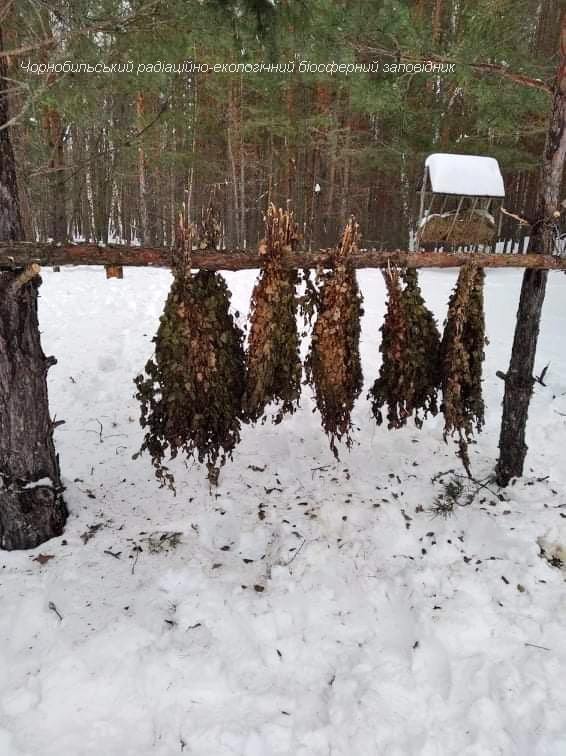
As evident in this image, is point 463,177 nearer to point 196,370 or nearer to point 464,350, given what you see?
point 464,350

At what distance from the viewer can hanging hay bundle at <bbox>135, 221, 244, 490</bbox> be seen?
350 centimetres

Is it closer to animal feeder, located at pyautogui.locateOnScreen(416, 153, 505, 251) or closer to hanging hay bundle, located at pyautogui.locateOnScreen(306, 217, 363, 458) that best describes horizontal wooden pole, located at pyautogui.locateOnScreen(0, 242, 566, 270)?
hanging hay bundle, located at pyautogui.locateOnScreen(306, 217, 363, 458)

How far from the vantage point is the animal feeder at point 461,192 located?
42.2ft

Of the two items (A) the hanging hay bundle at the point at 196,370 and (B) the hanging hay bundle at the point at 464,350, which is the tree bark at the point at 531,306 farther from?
(A) the hanging hay bundle at the point at 196,370

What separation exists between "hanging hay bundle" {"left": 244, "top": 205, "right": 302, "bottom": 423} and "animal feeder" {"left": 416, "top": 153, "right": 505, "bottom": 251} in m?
10.9

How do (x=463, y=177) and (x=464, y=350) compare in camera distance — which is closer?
(x=464, y=350)

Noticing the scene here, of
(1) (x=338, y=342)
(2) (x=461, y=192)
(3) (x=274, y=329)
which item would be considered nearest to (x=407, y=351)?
(1) (x=338, y=342)

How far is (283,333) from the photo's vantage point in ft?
12.1

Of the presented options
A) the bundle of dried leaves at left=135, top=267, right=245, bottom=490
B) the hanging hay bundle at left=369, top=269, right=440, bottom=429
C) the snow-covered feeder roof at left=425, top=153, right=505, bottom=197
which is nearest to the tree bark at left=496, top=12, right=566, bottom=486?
the hanging hay bundle at left=369, top=269, right=440, bottom=429

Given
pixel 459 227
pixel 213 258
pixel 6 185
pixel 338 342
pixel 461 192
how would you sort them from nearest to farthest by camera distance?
pixel 6 185 → pixel 213 258 → pixel 338 342 → pixel 461 192 → pixel 459 227

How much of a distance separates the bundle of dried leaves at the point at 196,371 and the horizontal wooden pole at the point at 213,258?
172 mm

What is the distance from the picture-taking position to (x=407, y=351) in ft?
12.6

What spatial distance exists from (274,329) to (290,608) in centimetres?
208

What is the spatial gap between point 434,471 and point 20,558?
4014 mm
